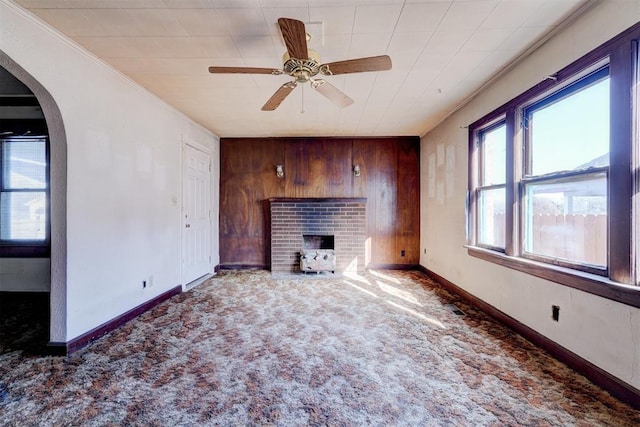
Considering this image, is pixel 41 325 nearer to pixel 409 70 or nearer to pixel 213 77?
pixel 213 77

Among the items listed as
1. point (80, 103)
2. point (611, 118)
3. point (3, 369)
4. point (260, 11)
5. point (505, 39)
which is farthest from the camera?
point (80, 103)

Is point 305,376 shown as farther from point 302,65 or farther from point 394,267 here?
point 394,267

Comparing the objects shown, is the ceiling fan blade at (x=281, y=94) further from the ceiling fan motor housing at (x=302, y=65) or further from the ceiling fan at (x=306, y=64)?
the ceiling fan motor housing at (x=302, y=65)

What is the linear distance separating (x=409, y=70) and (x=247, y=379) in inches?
119

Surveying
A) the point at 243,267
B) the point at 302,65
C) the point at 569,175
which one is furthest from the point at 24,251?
the point at 569,175

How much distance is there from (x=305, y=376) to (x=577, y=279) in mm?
2055

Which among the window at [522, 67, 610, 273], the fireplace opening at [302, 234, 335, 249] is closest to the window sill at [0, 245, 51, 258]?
the fireplace opening at [302, 234, 335, 249]

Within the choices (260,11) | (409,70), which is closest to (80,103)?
(260,11)

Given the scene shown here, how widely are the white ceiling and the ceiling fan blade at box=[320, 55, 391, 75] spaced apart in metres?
0.32

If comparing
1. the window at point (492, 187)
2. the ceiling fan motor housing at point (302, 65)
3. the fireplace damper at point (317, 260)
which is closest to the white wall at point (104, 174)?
the ceiling fan motor housing at point (302, 65)

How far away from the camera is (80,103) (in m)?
2.41

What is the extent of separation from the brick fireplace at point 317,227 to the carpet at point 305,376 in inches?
78.4

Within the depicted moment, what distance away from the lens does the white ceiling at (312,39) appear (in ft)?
6.18

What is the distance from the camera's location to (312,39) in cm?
221
